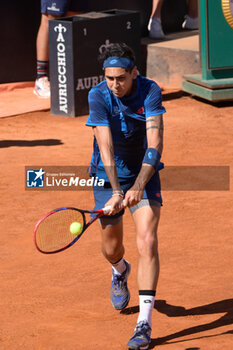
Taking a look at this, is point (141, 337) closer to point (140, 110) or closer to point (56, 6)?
point (140, 110)

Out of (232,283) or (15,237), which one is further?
(15,237)

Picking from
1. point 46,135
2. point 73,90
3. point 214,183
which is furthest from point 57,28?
point 214,183

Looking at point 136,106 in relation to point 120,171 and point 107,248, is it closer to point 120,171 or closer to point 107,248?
point 120,171

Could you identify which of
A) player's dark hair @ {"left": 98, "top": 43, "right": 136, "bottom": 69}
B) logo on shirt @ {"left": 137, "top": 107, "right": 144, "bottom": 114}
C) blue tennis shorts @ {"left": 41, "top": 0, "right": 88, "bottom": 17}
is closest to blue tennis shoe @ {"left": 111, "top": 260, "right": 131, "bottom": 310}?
logo on shirt @ {"left": 137, "top": 107, "right": 144, "bottom": 114}

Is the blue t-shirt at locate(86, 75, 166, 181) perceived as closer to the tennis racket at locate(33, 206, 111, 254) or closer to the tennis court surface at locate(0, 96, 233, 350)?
the tennis racket at locate(33, 206, 111, 254)

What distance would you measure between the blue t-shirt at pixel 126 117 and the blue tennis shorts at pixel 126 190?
2.6 inches

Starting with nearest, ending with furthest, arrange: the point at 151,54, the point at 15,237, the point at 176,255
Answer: the point at 176,255 → the point at 15,237 → the point at 151,54

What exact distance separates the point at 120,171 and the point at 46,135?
5273 millimetres

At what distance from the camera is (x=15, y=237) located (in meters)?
7.21

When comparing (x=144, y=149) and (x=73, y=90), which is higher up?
(x=144, y=149)

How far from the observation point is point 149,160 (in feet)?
17.0

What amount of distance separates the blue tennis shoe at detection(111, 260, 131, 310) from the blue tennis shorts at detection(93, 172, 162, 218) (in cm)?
61

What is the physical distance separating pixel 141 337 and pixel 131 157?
4.17 feet

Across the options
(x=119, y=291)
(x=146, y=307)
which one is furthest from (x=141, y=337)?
(x=119, y=291)
